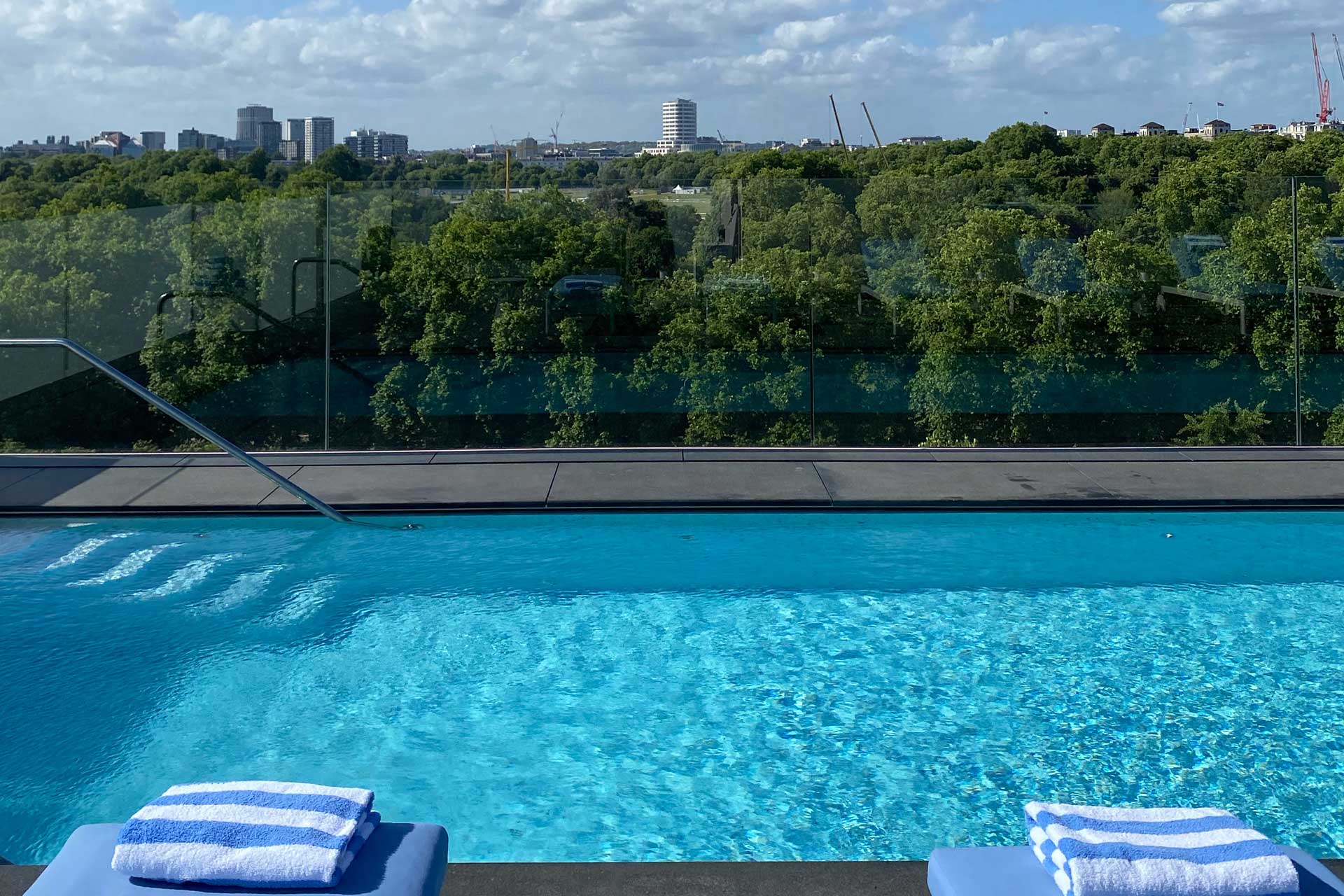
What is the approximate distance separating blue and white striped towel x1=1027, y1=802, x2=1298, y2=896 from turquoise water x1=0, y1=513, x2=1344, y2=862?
1.64 m

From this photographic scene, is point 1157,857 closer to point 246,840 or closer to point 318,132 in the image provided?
point 246,840

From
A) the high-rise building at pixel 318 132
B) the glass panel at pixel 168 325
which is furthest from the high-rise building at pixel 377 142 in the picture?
the glass panel at pixel 168 325

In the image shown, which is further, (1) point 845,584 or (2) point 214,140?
(2) point 214,140

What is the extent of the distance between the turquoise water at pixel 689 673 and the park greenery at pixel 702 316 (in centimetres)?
216

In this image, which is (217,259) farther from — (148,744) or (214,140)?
(214,140)

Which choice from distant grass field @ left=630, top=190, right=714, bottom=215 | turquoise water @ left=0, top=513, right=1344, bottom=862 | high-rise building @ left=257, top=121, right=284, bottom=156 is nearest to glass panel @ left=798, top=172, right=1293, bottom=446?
distant grass field @ left=630, top=190, right=714, bottom=215

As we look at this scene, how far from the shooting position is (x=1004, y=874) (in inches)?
104

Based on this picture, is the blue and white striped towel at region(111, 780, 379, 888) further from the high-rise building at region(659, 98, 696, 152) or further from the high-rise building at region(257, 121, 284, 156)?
the high-rise building at region(257, 121, 284, 156)

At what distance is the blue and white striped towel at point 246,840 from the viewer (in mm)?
2543

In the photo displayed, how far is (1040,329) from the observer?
33.8 ft

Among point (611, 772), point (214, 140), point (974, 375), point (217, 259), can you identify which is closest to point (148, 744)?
point (611, 772)

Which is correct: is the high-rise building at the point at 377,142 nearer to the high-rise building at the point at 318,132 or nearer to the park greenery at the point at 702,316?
the high-rise building at the point at 318,132

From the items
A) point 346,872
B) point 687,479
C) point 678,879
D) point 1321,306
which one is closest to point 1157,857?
point 678,879

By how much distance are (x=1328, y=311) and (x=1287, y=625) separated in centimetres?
470
